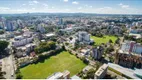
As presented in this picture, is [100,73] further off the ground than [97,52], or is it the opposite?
[97,52]

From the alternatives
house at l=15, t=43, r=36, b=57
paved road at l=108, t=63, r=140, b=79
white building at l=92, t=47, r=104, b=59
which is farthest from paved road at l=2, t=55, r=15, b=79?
paved road at l=108, t=63, r=140, b=79

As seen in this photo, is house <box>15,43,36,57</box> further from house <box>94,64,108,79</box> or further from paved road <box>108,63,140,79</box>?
paved road <box>108,63,140,79</box>

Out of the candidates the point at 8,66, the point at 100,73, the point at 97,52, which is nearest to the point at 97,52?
the point at 97,52

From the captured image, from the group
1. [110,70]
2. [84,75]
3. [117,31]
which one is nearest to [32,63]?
[84,75]

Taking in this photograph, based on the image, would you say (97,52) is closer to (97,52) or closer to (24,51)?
(97,52)

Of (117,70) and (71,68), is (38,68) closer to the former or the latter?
(71,68)

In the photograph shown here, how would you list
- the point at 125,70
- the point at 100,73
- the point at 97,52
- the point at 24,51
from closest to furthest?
the point at 100,73 → the point at 125,70 → the point at 97,52 → the point at 24,51
